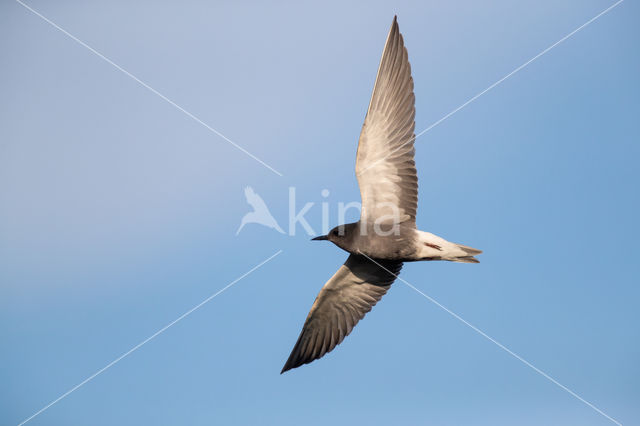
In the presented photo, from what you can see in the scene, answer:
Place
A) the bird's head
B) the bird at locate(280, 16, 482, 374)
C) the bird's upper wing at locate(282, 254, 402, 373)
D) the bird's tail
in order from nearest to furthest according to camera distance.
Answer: the bird's tail → the bird at locate(280, 16, 482, 374) → the bird's head → the bird's upper wing at locate(282, 254, 402, 373)

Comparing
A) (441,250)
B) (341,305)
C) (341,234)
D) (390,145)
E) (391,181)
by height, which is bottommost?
(341,305)

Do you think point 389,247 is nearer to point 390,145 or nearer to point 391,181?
point 391,181

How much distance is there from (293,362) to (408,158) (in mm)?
3808

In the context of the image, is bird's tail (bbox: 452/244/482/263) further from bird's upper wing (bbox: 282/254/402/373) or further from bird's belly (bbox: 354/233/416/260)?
bird's upper wing (bbox: 282/254/402/373)

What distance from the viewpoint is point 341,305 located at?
948 cm

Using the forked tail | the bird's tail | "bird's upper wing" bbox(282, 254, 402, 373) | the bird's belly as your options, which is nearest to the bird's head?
the bird's belly

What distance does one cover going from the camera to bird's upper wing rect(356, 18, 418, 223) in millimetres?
8109

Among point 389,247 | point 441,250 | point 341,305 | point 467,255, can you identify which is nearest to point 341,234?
point 389,247

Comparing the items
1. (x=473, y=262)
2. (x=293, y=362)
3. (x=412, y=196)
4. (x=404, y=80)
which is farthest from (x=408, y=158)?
(x=293, y=362)

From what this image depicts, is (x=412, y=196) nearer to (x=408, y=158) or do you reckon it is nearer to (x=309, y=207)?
(x=408, y=158)

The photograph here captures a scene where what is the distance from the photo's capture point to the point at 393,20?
8.30 meters

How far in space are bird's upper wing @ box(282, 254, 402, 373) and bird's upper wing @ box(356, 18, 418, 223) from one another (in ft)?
3.91

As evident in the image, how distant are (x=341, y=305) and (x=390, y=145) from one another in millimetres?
2857

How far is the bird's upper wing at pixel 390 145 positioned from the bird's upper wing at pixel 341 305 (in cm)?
119
